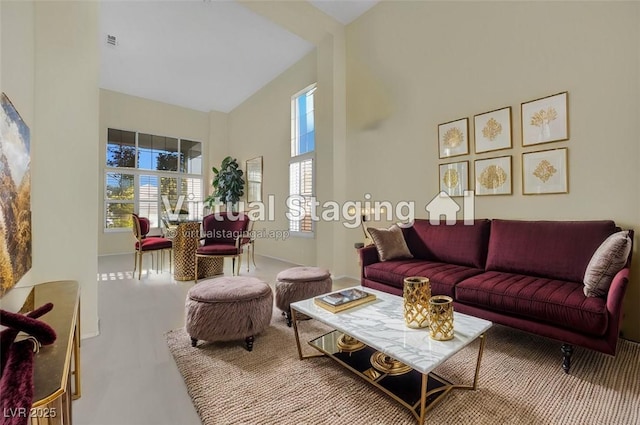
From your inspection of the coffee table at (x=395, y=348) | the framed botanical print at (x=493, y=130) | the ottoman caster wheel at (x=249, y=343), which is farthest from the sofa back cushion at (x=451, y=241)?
the ottoman caster wheel at (x=249, y=343)

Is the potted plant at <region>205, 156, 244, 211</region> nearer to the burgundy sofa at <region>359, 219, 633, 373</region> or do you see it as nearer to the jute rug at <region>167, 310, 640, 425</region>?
the burgundy sofa at <region>359, 219, 633, 373</region>

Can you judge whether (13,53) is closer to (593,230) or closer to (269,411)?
(269,411)

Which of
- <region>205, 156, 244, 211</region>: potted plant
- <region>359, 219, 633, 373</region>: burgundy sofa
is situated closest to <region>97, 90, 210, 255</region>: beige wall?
<region>205, 156, 244, 211</region>: potted plant

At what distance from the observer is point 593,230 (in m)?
2.13

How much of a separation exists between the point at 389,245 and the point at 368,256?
0.26 metres

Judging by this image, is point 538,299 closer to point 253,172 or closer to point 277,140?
point 277,140

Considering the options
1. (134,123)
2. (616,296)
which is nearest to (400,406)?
(616,296)

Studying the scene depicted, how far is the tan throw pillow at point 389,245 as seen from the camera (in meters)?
3.01

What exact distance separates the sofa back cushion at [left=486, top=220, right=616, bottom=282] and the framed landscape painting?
3.35m

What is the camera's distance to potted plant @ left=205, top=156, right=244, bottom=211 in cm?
667

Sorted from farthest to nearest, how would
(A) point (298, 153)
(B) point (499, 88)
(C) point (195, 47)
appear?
(A) point (298, 153), (C) point (195, 47), (B) point (499, 88)

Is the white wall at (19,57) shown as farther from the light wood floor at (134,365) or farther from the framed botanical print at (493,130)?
the framed botanical print at (493,130)

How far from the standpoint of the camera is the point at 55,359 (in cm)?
89

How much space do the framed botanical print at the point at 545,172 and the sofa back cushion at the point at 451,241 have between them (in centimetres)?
51
